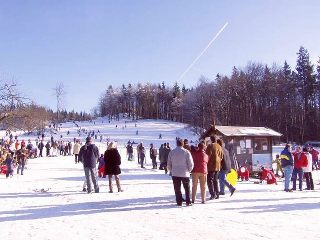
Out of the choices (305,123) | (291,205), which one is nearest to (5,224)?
(291,205)

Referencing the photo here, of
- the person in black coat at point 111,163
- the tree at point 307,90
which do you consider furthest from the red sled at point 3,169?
the tree at point 307,90

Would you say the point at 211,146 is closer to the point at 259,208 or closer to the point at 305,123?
the point at 259,208

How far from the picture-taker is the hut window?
738 inches

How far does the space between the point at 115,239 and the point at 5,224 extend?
2.58 m

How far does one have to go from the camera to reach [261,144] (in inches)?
746

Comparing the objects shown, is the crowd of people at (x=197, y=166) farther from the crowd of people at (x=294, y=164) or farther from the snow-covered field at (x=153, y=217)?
the crowd of people at (x=294, y=164)

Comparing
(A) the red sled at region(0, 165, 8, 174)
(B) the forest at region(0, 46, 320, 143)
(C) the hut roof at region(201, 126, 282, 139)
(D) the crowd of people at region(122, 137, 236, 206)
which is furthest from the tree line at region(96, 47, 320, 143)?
(D) the crowd of people at region(122, 137, 236, 206)

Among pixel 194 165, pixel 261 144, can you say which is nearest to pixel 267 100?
pixel 261 144

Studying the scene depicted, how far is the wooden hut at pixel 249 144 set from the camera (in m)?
18.0

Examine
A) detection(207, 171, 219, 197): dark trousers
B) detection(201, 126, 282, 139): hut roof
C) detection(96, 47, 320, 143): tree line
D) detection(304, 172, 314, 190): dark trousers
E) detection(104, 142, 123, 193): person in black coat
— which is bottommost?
detection(304, 172, 314, 190): dark trousers

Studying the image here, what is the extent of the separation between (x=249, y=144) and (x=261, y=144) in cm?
92

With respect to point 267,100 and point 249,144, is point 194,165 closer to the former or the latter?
point 249,144

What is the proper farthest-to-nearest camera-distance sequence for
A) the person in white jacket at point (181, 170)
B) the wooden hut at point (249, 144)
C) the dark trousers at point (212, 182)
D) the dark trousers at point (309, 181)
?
the wooden hut at point (249, 144) < the dark trousers at point (309, 181) < the dark trousers at point (212, 182) < the person in white jacket at point (181, 170)

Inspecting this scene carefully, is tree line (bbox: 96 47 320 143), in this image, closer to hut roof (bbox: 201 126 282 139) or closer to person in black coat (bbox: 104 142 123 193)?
hut roof (bbox: 201 126 282 139)
